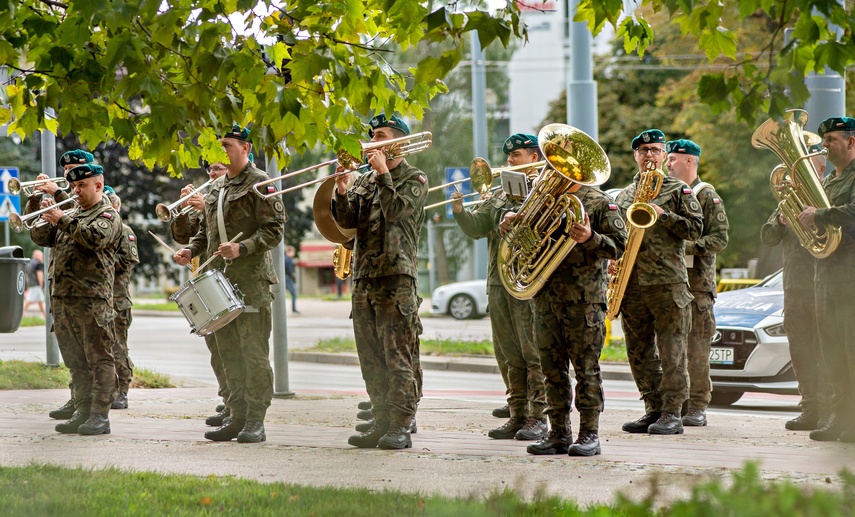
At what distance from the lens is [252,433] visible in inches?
Result: 335

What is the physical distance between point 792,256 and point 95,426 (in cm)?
523

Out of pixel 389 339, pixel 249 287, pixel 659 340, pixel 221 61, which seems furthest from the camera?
pixel 659 340

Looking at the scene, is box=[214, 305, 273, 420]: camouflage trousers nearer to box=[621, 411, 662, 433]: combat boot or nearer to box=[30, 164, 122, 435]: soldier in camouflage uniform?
box=[30, 164, 122, 435]: soldier in camouflage uniform

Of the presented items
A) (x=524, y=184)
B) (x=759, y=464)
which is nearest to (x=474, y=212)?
(x=524, y=184)

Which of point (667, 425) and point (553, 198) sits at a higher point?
point (553, 198)

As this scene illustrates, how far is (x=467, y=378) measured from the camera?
16453mm

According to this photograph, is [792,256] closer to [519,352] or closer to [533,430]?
[519,352]

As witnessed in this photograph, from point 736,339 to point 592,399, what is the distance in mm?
4080

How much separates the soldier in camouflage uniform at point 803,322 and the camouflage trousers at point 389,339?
306 centimetres

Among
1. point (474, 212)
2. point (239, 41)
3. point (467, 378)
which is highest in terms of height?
point (239, 41)

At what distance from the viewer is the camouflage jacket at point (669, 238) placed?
908 cm

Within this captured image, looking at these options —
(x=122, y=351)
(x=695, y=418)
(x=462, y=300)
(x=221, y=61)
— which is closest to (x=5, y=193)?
(x=122, y=351)

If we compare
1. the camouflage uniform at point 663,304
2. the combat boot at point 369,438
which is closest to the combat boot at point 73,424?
the combat boot at point 369,438

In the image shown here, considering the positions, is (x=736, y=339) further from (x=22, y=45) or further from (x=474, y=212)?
(x=22, y=45)
